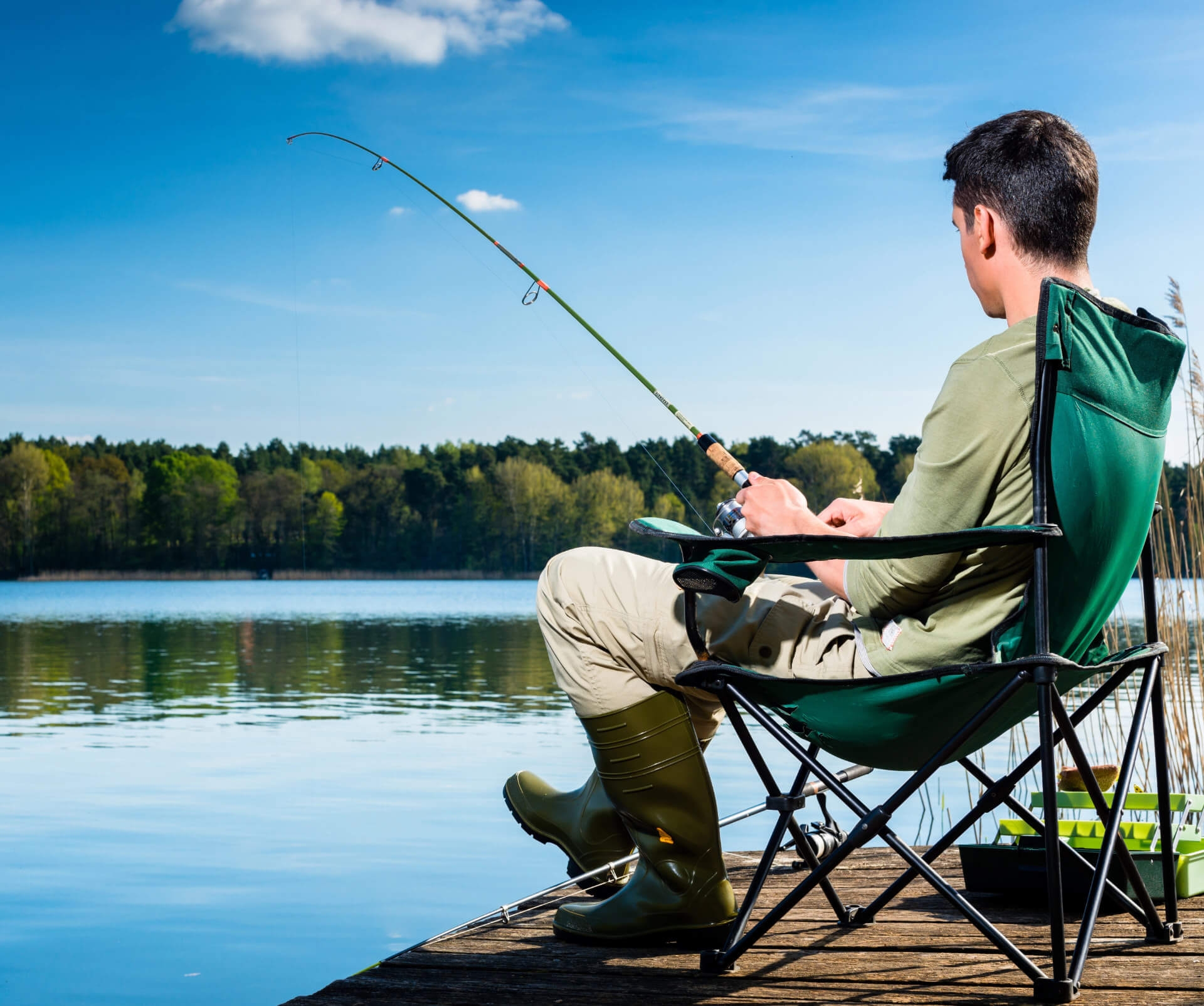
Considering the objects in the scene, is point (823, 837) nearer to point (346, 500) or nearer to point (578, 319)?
point (578, 319)

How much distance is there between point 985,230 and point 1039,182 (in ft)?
0.32

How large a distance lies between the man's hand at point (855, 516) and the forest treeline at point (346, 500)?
6026cm

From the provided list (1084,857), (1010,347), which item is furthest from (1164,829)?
(1010,347)

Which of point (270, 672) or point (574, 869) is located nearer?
point (574, 869)

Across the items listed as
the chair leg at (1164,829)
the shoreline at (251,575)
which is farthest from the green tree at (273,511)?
the chair leg at (1164,829)

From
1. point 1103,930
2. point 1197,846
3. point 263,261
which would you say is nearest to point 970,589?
point 1103,930

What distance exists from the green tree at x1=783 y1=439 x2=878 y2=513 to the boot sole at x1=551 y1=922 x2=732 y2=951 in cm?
6015

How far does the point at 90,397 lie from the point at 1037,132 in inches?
2645

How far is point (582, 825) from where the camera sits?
2309mm

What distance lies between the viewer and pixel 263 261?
211ft

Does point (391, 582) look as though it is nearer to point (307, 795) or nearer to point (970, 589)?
point (307, 795)

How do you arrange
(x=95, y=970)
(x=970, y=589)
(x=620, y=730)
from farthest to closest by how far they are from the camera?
(x=95, y=970) → (x=620, y=730) → (x=970, y=589)

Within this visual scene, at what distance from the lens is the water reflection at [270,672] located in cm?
1035

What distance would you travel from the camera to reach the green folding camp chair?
1.55 metres
